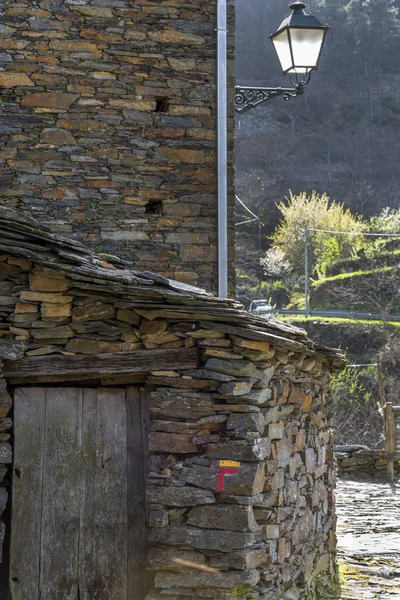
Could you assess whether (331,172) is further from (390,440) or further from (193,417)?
(193,417)

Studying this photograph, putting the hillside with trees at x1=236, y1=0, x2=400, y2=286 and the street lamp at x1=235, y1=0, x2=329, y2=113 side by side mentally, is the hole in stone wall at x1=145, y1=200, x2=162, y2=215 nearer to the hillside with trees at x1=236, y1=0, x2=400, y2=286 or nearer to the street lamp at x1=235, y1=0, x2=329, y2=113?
the street lamp at x1=235, y1=0, x2=329, y2=113

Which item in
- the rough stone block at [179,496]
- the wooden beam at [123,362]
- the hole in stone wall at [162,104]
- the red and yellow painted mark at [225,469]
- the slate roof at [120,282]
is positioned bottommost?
the rough stone block at [179,496]

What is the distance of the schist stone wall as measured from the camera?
25.5ft

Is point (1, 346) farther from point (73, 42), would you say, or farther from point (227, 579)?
point (73, 42)

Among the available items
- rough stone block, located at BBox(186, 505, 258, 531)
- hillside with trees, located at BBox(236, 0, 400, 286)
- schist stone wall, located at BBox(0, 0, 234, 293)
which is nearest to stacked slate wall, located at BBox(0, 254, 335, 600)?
rough stone block, located at BBox(186, 505, 258, 531)

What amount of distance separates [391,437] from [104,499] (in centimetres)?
912

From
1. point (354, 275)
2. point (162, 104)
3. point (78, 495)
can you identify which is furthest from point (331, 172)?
→ point (78, 495)

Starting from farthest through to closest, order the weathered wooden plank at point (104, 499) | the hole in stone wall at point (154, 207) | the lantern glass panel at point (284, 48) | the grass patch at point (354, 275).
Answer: the grass patch at point (354, 275)
the hole in stone wall at point (154, 207)
the lantern glass panel at point (284, 48)
the weathered wooden plank at point (104, 499)

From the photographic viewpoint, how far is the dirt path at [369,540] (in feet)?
22.0

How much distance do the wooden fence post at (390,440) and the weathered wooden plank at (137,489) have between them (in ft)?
29.4

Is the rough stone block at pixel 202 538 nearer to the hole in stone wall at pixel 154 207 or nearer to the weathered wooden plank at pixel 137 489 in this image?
the weathered wooden plank at pixel 137 489

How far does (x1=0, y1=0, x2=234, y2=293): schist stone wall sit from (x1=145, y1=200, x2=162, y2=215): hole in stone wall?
12mm

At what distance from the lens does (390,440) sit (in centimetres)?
1330

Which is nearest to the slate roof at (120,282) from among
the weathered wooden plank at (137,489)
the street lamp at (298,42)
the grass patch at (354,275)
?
the weathered wooden plank at (137,489)
